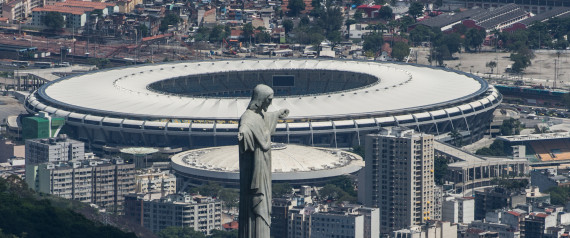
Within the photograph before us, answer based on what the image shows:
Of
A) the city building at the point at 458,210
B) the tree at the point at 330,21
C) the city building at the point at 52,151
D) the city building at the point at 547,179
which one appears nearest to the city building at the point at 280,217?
the city building at the point at 458,210

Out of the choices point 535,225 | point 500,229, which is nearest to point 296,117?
point 535,225

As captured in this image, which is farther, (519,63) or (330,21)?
(330,21)

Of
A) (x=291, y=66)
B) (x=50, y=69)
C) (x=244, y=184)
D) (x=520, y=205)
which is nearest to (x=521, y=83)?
(x=291, y=66)

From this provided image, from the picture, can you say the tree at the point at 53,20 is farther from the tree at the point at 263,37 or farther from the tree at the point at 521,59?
the tree at the point at 521,59

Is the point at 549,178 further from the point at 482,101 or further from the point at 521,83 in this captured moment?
the point at 521,83

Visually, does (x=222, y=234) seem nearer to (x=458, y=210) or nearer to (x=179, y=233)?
(x=179, y=233)

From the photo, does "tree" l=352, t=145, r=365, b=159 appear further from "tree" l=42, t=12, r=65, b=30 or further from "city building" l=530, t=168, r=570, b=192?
"tree" l=42, t=12, r=65, b=30

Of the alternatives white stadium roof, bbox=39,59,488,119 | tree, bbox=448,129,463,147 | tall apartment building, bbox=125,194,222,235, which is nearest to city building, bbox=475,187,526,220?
tall apartment building, bbox=125,194,222,235
